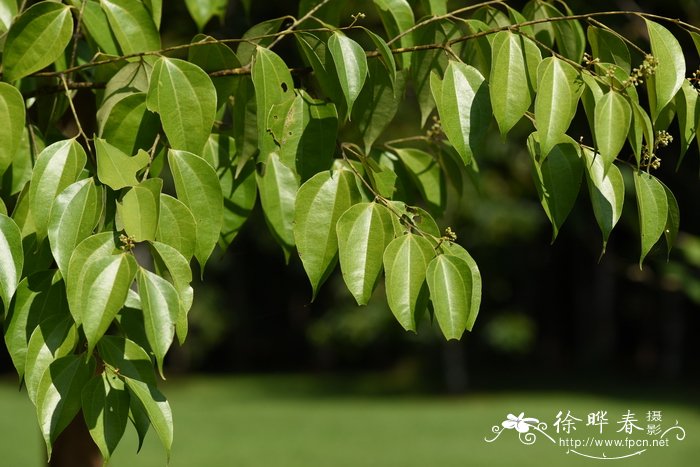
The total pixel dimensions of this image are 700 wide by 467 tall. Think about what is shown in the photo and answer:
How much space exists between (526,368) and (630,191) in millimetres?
11284

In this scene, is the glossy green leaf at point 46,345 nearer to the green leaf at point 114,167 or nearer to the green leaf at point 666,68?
the green leaf at point 114,167

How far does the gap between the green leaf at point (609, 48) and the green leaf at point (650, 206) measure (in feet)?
0.51

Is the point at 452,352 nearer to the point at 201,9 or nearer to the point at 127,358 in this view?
the point at 201,9

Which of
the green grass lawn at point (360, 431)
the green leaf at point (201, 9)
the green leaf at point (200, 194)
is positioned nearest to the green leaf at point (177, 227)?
the green leaf at point (200, 194)

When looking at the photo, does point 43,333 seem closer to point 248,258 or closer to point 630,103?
point 630,103

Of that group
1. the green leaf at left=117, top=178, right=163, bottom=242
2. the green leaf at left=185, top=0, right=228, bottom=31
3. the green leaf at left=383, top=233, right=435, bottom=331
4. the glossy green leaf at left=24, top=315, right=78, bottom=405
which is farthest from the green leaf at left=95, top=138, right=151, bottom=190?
the green leaf at left=185, top=0, right=228, bottom=31

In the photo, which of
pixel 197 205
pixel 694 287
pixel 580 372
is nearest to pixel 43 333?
pixel 197 205

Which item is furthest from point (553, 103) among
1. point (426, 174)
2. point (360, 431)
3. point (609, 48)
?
point (360, 431)

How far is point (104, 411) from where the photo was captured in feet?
3.05

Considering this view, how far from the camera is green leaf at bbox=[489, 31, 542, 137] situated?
3.12 ft

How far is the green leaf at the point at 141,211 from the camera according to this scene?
888 millimetres

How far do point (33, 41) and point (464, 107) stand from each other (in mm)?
519

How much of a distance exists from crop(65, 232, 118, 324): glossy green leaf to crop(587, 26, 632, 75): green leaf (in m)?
0.60

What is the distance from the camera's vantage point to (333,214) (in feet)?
3.22
